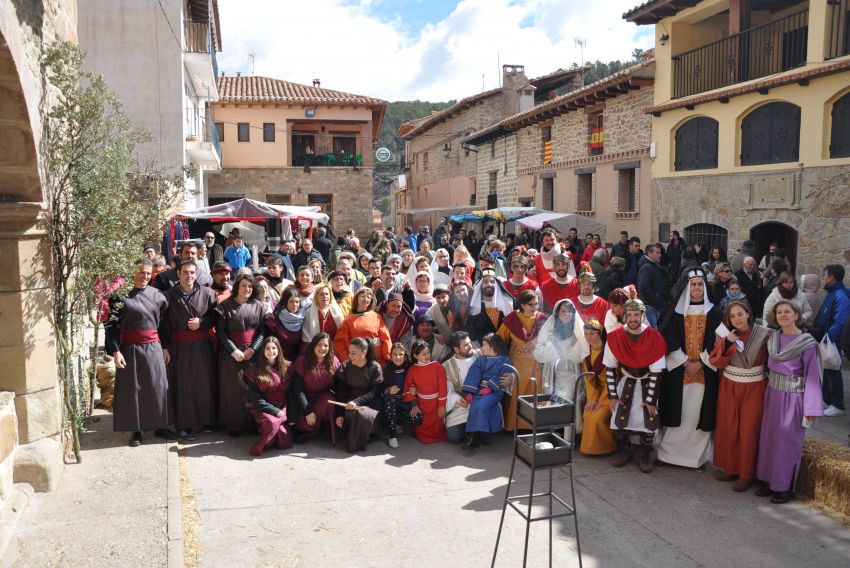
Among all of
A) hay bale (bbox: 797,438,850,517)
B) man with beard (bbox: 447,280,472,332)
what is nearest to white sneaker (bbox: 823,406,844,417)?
hay bale (bbox: 797,438,850,517)

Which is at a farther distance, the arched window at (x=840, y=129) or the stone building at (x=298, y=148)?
the stone building at (x=298, y=148)

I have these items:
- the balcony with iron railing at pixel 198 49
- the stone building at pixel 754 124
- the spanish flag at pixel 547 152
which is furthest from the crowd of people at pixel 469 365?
the spanish flag at pixel 547 152

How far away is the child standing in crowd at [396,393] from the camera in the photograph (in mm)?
6947

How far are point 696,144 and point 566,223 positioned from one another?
11.1ft

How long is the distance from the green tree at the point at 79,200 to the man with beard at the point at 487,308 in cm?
352

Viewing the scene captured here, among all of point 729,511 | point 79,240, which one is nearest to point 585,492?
point 729,511

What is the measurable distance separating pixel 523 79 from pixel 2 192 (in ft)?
87.2

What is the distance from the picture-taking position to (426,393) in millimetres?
6980

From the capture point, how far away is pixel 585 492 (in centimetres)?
582

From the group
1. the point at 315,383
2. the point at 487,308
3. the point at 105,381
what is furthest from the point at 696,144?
the point at 105,381

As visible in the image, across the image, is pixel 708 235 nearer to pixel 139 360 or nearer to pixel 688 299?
pixel 688 299

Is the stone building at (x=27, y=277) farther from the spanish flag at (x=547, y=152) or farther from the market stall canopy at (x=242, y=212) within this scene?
the spanish flag at (x=547, y=152)

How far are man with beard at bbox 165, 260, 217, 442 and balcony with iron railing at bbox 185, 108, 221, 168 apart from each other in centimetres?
1244

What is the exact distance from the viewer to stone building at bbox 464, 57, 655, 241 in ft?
57.4
